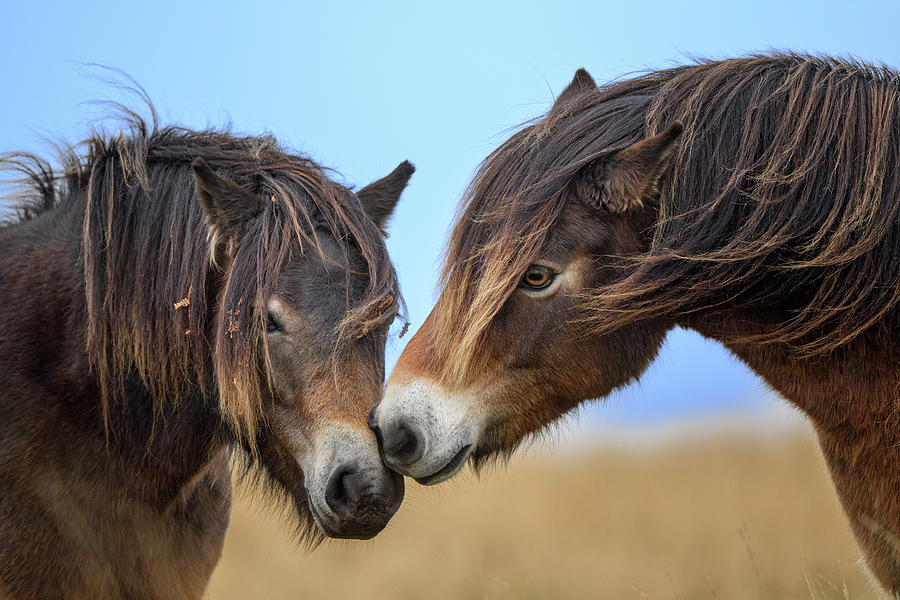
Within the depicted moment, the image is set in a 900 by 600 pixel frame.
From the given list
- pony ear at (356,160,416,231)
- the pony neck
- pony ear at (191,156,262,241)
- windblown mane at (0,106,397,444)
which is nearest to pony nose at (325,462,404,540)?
windblown mane at (0,106,397,444)

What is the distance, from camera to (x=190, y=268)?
143 inches

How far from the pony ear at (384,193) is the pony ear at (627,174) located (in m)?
1.47

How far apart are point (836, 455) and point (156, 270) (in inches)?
123

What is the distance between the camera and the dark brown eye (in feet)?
9.90

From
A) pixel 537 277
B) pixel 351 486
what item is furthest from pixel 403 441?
pixel 537 277

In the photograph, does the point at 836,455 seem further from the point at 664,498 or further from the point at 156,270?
the point at 664,498

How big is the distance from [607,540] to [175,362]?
17.7 feet

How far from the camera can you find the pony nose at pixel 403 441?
297 centimetres

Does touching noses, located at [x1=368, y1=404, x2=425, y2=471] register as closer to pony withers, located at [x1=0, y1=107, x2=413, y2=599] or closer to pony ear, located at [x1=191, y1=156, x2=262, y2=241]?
pony withers, located at [x1=0, y1=107, x2=413, y2=599]

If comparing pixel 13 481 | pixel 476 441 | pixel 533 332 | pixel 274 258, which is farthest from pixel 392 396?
pixel 13 481

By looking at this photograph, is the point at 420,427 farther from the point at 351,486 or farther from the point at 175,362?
the point at 175,362

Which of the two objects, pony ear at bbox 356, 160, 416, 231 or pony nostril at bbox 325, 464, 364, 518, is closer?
pony nostril at bbox 325, 464, 364, 518

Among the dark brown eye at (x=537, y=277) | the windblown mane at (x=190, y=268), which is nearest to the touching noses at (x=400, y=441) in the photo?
the windblown mane at (x=190, y=268)

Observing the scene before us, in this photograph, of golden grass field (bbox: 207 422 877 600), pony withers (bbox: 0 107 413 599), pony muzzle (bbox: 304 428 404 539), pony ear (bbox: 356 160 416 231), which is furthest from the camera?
golden grass field (bbox: 207 422 877 600)
